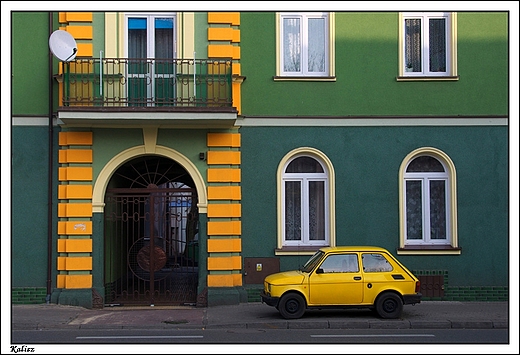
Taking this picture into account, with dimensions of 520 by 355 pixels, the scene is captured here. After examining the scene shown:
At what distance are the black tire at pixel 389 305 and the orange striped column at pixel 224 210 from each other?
3662mm

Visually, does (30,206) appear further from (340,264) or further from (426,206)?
(426,206)

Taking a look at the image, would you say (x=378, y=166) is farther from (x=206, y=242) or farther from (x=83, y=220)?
(x=83, y=220)

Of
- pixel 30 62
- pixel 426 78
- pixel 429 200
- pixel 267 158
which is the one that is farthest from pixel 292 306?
pixel 30 62

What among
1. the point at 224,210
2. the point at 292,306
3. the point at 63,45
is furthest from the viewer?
the point at 224,210

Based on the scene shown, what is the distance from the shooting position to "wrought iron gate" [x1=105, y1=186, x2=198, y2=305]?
17.5 m

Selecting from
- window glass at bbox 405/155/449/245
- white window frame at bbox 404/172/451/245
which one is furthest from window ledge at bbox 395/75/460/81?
white window frame at bbox 404/172/451/245

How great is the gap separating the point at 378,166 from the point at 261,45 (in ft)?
12.9

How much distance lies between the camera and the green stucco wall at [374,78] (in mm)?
17422

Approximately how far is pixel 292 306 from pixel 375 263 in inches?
74.0

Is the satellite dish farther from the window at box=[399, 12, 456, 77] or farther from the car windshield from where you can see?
the window at box=[399, 12, 456, 77]

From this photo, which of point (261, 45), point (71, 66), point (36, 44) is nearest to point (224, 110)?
point (261, 45)

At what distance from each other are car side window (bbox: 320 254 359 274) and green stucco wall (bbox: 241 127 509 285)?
237 cm

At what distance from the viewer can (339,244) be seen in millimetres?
17422

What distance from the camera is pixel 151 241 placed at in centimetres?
1750
